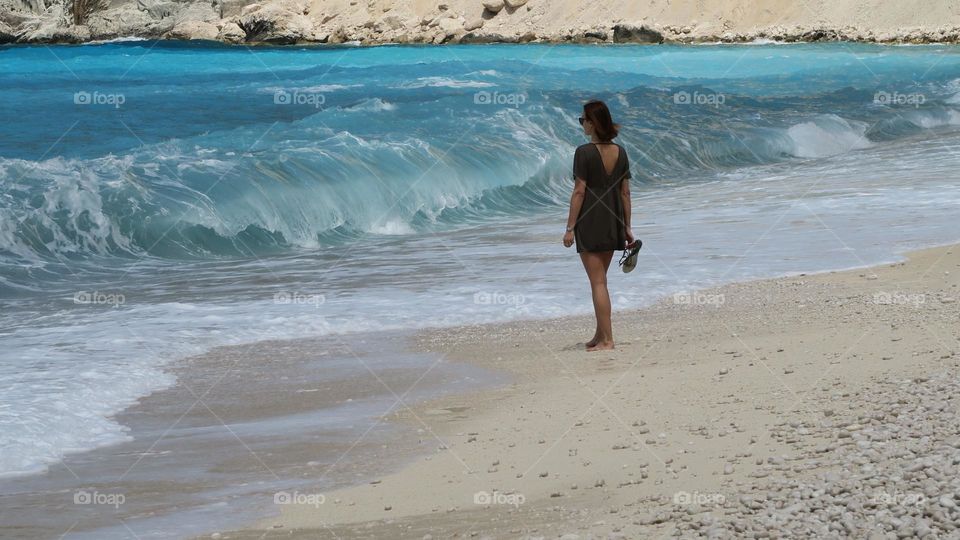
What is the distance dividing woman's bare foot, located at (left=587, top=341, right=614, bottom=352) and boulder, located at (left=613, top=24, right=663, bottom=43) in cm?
5999

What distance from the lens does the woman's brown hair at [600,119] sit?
730 centimetres

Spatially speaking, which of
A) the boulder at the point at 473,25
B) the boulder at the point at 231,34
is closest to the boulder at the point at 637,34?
the boulder at the point at 473,25

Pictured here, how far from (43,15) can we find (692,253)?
79329mm

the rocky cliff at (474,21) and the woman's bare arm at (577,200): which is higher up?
the woman's bare arm at (577,200)

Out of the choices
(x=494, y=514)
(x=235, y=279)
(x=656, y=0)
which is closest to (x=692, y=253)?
(x=235, y=279)

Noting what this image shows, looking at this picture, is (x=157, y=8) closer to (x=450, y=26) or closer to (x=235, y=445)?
(x=450, y=26)

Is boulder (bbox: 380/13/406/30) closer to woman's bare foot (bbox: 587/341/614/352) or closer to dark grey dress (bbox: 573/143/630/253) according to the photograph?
dark grey dress (bbox: 573/143/630/253)

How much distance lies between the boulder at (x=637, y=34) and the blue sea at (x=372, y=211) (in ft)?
112

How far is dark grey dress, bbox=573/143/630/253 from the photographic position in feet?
24.5

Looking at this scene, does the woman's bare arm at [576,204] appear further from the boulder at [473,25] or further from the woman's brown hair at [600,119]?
the boulder at [473,25]

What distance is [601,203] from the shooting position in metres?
7.50

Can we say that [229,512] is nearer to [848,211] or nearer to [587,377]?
[587,377]

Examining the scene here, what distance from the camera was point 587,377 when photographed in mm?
6766

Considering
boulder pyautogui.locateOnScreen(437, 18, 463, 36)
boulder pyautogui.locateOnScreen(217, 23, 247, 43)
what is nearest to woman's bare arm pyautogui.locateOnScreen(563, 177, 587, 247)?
boulder pyautogui.locateOnScreen(437, 18, 463, 36)
